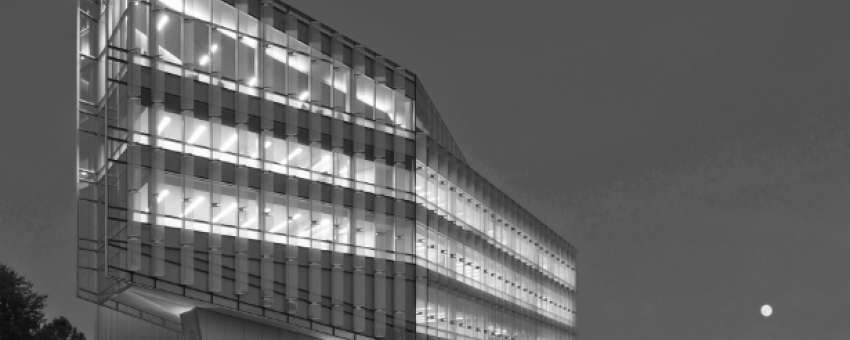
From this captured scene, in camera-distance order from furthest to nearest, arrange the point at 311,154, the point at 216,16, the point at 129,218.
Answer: the point at 311,154 < the point at 216,16 < the point at 129,218

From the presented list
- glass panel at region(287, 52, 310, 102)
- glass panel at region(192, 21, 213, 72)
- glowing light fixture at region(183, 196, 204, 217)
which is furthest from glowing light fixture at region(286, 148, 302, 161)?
glass panel at region(192, 21, 213, 72)

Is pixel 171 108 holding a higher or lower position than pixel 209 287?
higher

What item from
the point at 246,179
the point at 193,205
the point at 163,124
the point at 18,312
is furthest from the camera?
the point at 18,312


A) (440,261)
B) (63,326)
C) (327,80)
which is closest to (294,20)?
(327,80)

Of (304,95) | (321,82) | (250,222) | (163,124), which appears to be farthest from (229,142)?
(321,82)

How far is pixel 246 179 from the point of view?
56.7 metres

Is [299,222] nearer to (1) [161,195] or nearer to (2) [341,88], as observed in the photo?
(2) [341,88]

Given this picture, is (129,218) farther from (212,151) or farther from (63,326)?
(63,326)

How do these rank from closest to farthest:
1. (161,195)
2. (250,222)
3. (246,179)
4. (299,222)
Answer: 1. (161,195)
2. (250,222)
3. (246,179)
4. (299,222)

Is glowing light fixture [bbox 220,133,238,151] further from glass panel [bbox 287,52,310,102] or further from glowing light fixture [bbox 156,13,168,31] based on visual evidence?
glowing light fixture [bbox 156,13,168,31]

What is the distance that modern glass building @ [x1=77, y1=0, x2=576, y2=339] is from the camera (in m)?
53.6

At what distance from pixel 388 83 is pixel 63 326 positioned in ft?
96.9

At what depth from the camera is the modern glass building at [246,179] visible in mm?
53562

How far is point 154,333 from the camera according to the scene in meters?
62.0
